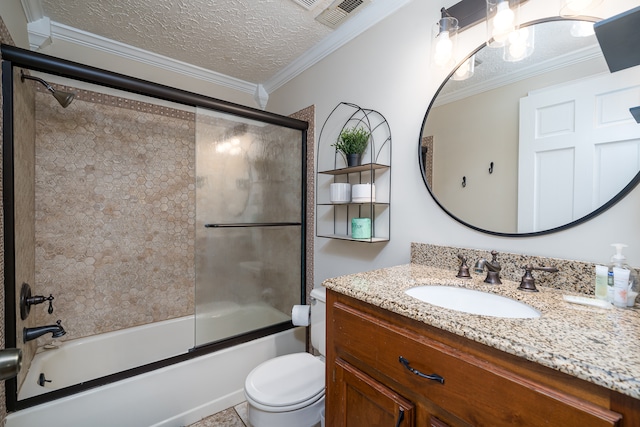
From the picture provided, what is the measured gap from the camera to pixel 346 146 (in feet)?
5.44

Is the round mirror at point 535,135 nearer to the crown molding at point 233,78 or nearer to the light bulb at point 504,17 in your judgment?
the light bulb at point 504,17

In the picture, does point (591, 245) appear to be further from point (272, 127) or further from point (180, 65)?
point (180, 65)

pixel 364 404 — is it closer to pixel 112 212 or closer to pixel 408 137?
pixel 408 137

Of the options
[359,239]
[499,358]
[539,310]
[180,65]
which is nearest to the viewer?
[499,358]

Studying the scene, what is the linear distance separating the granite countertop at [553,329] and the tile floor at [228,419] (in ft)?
4.29

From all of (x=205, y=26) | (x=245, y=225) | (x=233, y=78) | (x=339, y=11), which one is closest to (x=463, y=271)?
(x=245, y=225)

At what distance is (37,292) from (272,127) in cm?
183

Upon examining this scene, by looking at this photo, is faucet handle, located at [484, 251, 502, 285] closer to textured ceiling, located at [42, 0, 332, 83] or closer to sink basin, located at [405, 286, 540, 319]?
sink basin, located at [405, 286, 540, 319]

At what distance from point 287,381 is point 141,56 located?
243 cm

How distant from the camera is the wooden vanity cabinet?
19.9 inches

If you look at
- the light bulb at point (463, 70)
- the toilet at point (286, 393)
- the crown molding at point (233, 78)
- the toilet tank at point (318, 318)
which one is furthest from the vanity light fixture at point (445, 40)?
the toilet at point (286, 393)

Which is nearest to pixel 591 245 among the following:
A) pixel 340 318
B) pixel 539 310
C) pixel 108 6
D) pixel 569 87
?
pixel 539 310

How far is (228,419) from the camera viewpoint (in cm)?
170

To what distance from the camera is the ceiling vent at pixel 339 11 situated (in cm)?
154
